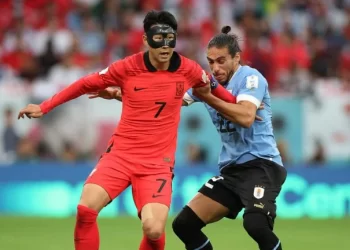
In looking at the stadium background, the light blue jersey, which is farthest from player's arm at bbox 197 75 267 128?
the stadium background

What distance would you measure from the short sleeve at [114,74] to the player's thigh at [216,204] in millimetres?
1262

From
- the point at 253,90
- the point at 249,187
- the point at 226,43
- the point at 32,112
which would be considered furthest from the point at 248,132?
the point at 32,112

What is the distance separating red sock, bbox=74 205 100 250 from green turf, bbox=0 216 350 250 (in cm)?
320

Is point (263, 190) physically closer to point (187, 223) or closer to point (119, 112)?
point (187, 223)

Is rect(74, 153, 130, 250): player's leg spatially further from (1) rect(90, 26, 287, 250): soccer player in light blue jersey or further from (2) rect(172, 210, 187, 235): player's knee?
(1) rect(90, 26, 287, 250): soccer player in light blue jersey

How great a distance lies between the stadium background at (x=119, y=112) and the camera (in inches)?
526

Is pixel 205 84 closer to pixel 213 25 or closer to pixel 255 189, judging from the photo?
pixel 255 189

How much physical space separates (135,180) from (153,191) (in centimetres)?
19

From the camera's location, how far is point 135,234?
12.1m

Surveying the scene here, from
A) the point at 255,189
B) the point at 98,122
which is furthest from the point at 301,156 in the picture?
the point at 255,189

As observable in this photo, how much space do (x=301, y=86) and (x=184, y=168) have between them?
103 inches

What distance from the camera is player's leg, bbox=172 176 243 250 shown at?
7.89m

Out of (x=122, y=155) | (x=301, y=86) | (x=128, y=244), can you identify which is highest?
(x=301, y=86)

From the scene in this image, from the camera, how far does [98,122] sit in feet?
47.3
